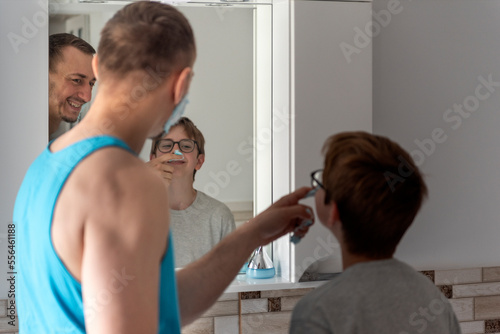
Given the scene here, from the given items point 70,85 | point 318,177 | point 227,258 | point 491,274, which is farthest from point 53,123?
point 491,274

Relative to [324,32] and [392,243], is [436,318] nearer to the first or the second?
[392,243]

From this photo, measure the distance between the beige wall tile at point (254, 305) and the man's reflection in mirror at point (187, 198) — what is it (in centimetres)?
18

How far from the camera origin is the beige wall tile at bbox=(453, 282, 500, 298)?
1.68 m

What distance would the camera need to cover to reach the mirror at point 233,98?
1458 mm

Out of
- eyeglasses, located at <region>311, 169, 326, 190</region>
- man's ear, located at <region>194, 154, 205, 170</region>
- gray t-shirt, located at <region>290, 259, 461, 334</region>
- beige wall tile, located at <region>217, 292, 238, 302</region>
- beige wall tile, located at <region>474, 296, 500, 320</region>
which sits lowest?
beige wall tile, located at <region>474, 296, 500, 320</region>

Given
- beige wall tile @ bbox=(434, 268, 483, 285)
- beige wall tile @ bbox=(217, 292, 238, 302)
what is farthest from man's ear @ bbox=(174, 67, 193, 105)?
beige wall tile @ bbox=(434, 268, 483, 285)

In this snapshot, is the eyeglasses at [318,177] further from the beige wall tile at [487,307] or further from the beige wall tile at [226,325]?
the beige wall tile at [487,307]

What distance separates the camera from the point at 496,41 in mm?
1669

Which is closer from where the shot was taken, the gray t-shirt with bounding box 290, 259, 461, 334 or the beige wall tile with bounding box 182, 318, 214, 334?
the gray t-shirt with bounding box 290, 259, 461, 334

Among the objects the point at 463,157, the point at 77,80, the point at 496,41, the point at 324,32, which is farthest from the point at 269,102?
the point at 496,41

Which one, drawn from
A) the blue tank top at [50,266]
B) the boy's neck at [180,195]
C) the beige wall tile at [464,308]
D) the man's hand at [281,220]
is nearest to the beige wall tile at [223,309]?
the boy's neck at [180,195]

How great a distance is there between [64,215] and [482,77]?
1331 mm

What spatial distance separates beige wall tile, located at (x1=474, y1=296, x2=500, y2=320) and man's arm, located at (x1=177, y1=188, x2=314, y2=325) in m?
0.89

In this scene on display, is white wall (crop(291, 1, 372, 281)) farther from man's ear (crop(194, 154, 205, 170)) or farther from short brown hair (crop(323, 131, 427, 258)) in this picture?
short brown hair (crop(323, 131, 427, 258))
